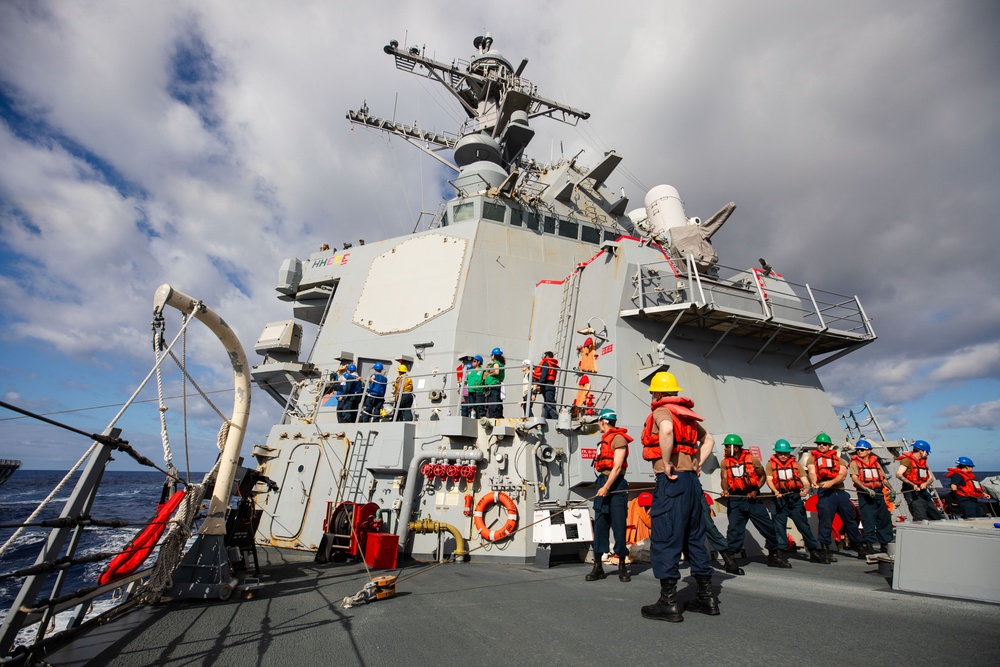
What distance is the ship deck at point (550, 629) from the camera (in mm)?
2553

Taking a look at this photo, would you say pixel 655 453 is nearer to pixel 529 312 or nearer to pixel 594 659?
pixel 594 659

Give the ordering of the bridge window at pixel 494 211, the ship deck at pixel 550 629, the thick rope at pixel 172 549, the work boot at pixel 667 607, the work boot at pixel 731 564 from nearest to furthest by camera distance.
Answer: the ship deck at pixel 550 629, the work boot at pixel 667 607, the thick rope at pixel 172 549, the work boot at pixel 731 564, the bridge window at pixel 494 211

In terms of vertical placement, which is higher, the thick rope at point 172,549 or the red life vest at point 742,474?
the red life vest at point 742,474

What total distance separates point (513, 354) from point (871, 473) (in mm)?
6225

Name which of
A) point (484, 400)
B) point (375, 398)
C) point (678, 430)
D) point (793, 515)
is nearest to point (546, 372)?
point (484, 400)

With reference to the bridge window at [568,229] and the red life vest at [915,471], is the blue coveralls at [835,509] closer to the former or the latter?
the red life vest at [915,471]

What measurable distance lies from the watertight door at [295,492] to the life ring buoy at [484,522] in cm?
300

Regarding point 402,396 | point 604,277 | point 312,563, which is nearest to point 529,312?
point 604,277

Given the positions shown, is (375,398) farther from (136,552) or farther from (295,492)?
(136,552)

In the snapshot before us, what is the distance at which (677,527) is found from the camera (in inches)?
127

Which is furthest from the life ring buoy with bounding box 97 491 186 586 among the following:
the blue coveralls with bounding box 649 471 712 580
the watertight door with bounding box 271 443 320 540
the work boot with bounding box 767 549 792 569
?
the work boot with bounding box 767 549 792 569

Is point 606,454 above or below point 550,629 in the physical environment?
above

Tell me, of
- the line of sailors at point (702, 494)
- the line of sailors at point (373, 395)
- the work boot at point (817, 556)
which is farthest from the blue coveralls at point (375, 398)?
the work boot at point (817, 556)

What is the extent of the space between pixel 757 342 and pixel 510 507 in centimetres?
557
